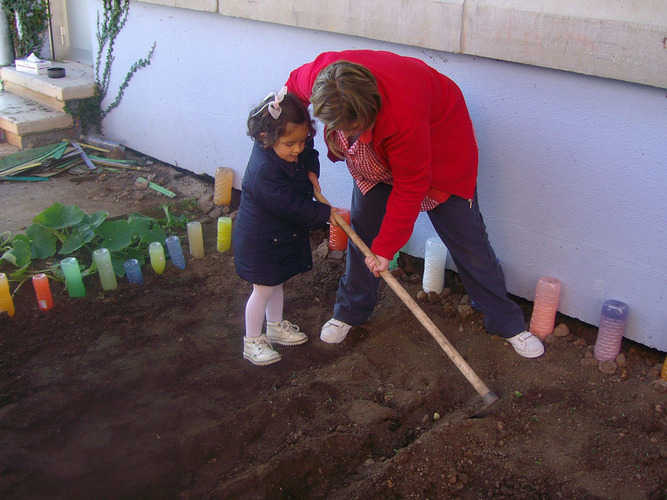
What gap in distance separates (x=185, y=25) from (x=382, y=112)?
10.5 feet

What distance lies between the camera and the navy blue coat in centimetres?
303

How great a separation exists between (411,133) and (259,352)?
1535 mm

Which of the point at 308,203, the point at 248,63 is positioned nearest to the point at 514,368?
the point at 308,203

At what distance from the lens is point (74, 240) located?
438 cm

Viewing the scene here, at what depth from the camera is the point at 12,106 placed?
257 inches

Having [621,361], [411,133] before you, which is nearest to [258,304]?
[411,133]

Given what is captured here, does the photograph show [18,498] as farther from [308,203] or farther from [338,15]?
[338,15]

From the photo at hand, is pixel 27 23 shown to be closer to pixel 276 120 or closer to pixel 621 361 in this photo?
pixel 276 120

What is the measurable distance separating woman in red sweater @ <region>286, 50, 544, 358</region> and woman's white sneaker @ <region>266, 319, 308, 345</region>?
15cm

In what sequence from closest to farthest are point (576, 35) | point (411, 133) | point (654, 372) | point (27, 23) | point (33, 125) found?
point (411, 133) → point (576, 35) → point (654, 372) → point (33, 125) → point (27, 23)

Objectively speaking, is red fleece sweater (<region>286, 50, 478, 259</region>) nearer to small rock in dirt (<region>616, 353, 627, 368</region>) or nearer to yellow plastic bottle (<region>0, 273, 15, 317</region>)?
small rock in dirt (<region>616, 353, 627, 368</region>)

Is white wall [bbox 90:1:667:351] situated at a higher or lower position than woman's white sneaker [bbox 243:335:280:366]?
higher

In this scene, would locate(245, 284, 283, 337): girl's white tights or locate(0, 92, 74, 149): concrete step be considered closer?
locate(245, 284, 283, 337): girl's white tights

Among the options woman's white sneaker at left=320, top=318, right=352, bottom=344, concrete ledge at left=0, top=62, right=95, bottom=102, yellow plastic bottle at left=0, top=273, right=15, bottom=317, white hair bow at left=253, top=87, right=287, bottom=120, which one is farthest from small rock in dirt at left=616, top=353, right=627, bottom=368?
concrete ledge at left=0, top=62, right=95, bottom=102
